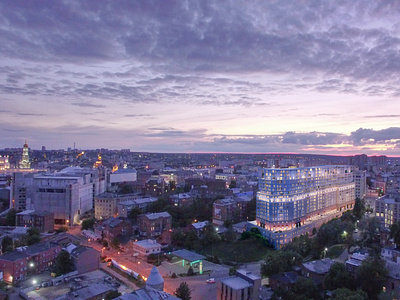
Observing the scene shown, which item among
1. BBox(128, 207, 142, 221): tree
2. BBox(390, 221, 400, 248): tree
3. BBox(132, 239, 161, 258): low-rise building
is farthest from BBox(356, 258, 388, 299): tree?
BBox(128, 207, 142, 221): tree

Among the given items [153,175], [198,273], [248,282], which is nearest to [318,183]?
[198,273]

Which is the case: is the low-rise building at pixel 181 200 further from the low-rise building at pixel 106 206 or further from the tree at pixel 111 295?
the tree at pixel 111 295

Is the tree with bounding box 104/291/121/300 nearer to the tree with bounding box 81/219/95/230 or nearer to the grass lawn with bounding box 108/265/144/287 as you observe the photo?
the grass lawn with bounding box 108/265/144/287

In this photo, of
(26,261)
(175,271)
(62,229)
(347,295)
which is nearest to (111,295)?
(175,271)

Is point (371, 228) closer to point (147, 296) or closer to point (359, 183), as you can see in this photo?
point (147, 296)

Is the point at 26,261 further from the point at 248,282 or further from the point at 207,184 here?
the point at 207,184
